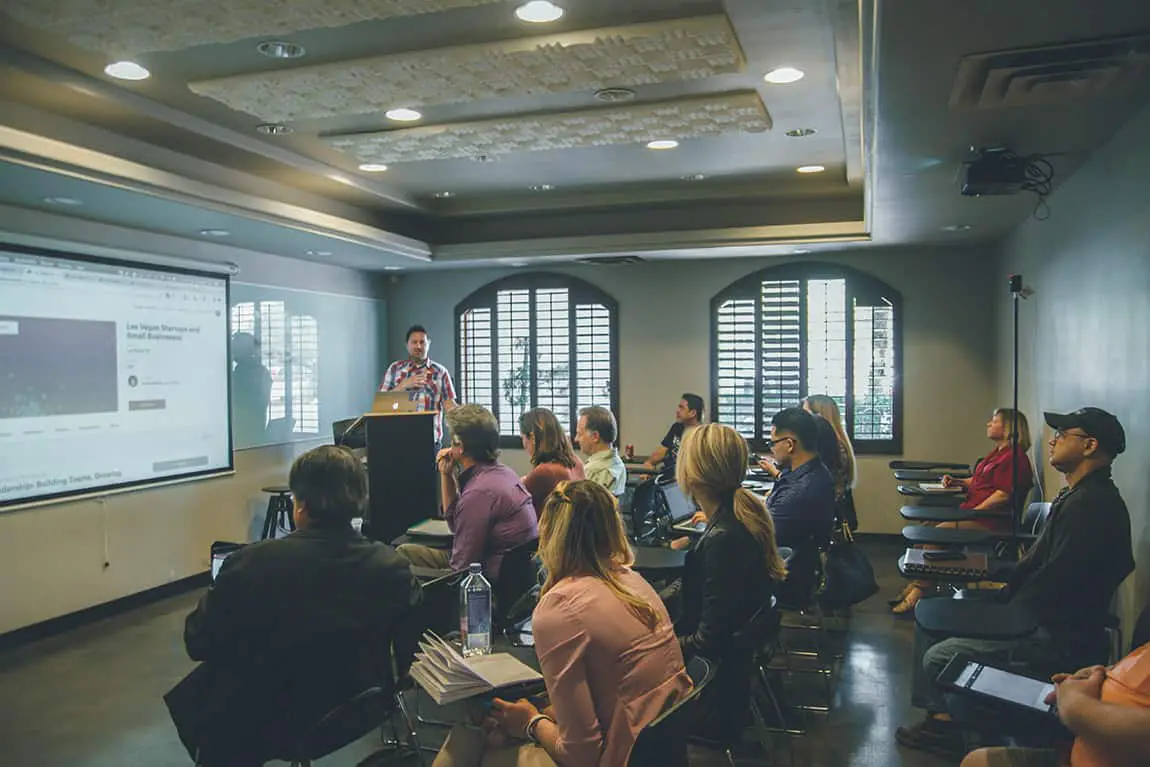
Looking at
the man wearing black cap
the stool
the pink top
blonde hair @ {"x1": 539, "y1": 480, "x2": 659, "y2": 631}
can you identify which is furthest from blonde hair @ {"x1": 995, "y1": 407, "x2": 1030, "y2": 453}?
the stool

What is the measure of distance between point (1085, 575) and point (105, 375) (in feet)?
18.1

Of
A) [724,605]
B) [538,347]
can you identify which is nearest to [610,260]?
[538,347]

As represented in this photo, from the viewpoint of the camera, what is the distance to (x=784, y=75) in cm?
409

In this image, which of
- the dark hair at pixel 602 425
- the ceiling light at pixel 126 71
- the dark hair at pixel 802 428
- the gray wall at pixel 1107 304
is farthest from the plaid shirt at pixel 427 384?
the gray wall at pixel 1107 304

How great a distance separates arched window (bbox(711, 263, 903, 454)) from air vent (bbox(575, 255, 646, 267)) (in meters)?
0.88

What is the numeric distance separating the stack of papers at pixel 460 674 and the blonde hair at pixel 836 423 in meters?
3.50

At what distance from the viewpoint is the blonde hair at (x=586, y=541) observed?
2.16 metres

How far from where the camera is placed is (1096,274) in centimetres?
393

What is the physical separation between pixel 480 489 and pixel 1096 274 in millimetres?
2922

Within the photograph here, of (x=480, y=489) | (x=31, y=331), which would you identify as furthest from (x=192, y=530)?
(x=480, y=489)

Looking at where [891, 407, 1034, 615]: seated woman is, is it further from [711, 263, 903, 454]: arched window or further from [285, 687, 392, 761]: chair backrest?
[285, 687, 392, 761]: chair backrest

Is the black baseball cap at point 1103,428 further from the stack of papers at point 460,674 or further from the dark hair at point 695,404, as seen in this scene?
the dark hair at point 695,404

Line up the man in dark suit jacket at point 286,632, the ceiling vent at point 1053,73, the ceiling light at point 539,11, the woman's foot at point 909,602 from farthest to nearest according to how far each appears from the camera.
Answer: the woman's foot at point 909,602, the ceiling light at point 539,11, the ceiling vent at point 1053,73, the man in dark suit jacket at point 286,632

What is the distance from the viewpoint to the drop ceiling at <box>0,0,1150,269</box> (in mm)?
2910
